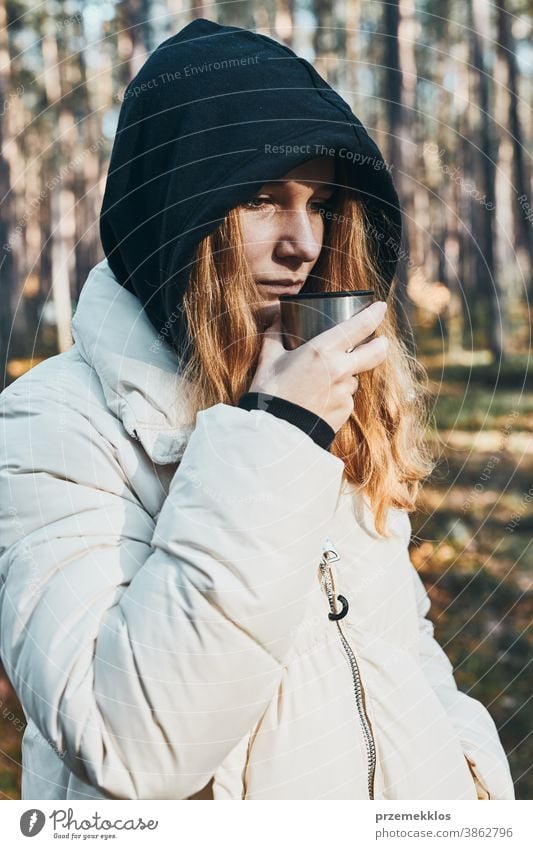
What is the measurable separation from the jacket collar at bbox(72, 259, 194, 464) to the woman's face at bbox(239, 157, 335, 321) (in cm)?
24

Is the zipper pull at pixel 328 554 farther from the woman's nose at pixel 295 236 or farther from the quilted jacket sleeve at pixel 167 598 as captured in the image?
the woman's nose at pixel 295 236

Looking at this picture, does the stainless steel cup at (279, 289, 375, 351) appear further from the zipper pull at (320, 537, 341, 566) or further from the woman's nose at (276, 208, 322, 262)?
the zipper pull at (320, 537, 341, 566)

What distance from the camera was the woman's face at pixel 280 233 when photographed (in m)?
1.61

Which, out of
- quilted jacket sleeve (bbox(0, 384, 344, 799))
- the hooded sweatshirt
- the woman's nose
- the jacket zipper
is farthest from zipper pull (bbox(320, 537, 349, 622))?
the woman's nose

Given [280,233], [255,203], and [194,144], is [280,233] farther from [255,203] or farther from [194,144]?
[194,144]

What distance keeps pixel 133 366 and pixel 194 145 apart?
1.44 ft

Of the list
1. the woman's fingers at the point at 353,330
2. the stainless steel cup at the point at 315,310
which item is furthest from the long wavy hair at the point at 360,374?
the woman's fingers at the point at 353,330

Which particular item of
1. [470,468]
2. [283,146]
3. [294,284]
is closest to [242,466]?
[294,284]

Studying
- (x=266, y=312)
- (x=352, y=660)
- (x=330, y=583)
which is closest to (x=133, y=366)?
(x=266, y=312)

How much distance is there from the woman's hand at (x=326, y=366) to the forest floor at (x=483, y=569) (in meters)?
1.28

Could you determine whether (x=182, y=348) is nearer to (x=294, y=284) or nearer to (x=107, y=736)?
(x=294, y=284)

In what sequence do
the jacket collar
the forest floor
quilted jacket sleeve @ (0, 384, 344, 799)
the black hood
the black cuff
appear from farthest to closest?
the forest floor
the black hood
the jacket collar
the black cuff
quilted jacket sleeve @ (0, 384, 344, 799)

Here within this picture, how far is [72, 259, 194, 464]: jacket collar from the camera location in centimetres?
143

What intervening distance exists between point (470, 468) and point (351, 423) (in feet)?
23.0
